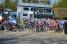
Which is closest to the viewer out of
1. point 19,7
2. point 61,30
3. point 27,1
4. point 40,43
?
point 40,43

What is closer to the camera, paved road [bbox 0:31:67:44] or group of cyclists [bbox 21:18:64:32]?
paved road [bbox 0:31:67:44]

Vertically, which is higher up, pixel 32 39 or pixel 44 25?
pixel 32 39

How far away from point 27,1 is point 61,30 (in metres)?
57.1

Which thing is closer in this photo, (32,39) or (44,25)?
(32,39)

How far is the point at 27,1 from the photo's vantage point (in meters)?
83.8

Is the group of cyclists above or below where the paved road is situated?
below

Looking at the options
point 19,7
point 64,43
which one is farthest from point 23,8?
point 64,43

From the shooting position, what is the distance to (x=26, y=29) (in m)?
28.8

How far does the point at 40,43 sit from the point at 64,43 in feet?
4.62

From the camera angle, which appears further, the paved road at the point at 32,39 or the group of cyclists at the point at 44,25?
the group of cyclists at the point at 44,25

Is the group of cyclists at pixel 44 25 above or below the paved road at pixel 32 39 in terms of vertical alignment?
below

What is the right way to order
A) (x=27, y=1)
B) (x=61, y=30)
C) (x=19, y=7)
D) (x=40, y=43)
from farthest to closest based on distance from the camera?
(x=27, y=1) < (x=19, y=7) < (x=61, y=30) < (x=40, y=43)

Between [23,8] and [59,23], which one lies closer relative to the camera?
[59,23]

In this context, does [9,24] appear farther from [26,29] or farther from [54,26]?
[54,26]
